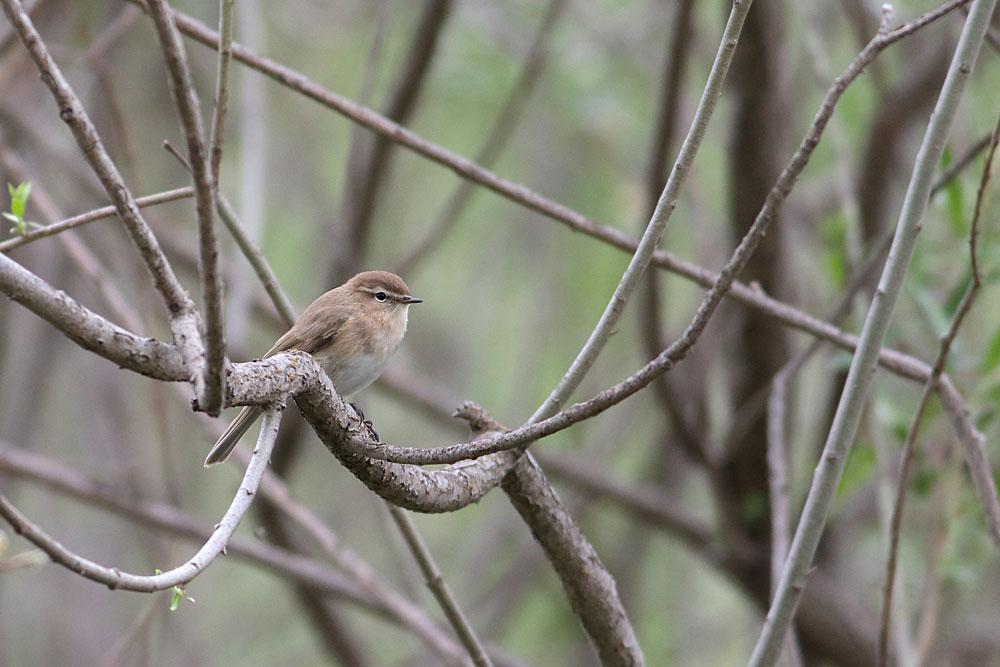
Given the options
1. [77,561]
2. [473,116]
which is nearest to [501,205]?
[473,116]

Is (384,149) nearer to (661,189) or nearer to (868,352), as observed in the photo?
(661,189)

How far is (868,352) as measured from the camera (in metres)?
2.32

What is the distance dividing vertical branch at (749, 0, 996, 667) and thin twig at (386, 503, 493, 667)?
2.47ft

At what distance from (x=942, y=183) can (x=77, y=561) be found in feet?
10.3

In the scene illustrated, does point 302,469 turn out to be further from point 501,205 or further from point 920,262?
point 920,262

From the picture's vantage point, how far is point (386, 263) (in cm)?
779

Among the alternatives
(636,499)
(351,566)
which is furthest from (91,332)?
(636,499)

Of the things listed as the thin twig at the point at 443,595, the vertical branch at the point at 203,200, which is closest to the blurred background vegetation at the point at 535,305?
the thin twig at the point at 443,595

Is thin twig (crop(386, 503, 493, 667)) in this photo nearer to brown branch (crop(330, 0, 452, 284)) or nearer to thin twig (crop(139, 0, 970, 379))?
thin twig (crop(139, 0, 970, 379))

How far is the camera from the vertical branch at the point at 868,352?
7.50 ft

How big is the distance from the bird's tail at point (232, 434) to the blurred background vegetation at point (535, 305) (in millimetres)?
880

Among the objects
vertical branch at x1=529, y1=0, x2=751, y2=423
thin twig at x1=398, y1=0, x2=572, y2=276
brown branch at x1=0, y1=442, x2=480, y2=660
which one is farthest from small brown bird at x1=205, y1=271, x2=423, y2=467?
vertical branch at x1=529, y1=0, x2=751, y2=423

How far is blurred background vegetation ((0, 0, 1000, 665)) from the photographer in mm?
4812

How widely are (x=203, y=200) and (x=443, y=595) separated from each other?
1589 mm
